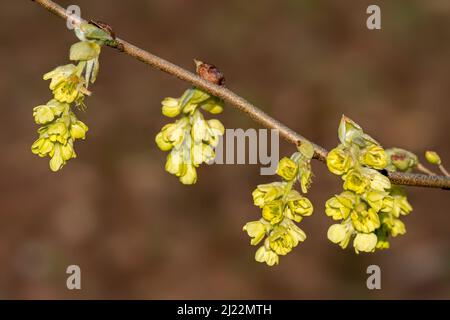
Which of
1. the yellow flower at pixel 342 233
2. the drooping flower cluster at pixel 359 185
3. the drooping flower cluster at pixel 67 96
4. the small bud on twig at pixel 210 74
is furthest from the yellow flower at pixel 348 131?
the drooping flower cluster at pixel 67 96

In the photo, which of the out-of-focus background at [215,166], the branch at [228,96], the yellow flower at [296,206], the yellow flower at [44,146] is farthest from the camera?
the out-of-focus background at [215,166]

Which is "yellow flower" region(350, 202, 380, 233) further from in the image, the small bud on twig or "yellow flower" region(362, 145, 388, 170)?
the small bud on twig

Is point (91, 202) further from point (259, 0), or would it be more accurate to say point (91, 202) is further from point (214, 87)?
point (214, 87)

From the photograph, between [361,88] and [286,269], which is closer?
[286,269]

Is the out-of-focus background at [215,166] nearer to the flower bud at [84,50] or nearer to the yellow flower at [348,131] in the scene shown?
the yellow flower at [348,131]

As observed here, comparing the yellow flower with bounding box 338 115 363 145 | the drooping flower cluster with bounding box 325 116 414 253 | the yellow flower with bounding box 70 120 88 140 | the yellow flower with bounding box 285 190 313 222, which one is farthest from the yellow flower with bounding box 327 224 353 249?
the yellow flower with bounding box 70 120 88 140

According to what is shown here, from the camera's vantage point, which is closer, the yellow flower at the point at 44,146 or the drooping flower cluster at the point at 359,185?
the drooping flower cluster at the point at 359,185

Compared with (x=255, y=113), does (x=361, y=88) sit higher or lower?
higher
